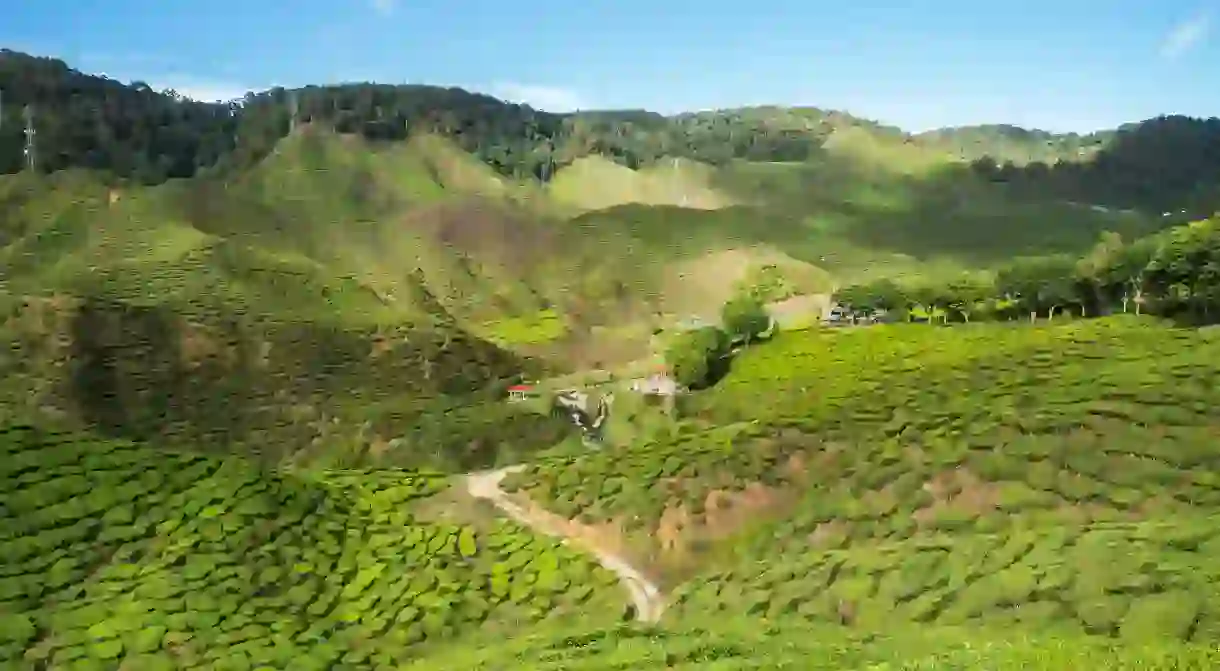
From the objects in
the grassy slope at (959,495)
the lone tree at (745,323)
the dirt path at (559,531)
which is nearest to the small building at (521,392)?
the lone tree at (745,323)

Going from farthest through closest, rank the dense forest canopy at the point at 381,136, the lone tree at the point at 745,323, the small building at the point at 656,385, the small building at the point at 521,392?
the dense forest canopy at the point at 381,136, the lone tree at the point at 745,323, the small building at the point at 521,392, the small building at the point at 656,385

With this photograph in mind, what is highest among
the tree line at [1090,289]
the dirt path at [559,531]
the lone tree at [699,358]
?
the tree line at [1090,289]

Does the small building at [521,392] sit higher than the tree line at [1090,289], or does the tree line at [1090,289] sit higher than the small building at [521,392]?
the tree line at [1090,289]

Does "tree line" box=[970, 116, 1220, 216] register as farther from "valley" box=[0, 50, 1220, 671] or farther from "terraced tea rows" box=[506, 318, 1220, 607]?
"terraced tea rows" box=[506, 318, 1220, 607]

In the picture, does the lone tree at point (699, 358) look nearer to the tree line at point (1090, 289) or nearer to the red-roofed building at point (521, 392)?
the red-roofed building at point (521, 392)

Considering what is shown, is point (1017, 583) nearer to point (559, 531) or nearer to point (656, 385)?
point (559, 531)

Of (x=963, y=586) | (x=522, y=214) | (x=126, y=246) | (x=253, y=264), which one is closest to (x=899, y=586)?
(x=963, y=586)

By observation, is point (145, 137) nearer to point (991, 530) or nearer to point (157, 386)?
point (157, 386)
